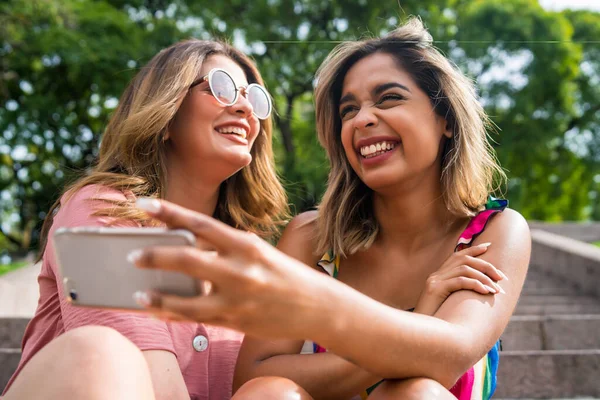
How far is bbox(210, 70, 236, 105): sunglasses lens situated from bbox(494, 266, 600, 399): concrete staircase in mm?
1945

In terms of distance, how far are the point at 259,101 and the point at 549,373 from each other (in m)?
2.04

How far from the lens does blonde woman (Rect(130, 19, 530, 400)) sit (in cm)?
181

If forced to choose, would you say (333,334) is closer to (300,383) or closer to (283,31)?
(300,383)

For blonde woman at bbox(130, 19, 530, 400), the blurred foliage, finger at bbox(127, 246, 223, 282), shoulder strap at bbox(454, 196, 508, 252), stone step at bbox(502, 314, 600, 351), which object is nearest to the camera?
finger at bbox(127, 246, 223, 282)

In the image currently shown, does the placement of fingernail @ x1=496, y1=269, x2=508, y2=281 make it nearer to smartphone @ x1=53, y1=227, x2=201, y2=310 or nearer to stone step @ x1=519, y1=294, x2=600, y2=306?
smartphone @ x1=53, y1=227, x2=201, y2=310

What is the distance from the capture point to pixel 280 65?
12.5 m

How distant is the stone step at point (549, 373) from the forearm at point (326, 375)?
5.08ft

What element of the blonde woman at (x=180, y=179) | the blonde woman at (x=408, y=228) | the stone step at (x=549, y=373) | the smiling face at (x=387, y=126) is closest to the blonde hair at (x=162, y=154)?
the blonde woman at (x=180, y=179)

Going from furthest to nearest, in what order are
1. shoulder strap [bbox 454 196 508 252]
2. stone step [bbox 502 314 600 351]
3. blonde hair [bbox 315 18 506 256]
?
stone step [bbox 502 314 600 351]
blonde hair [bbox 315 18 506 256]
shoulder strap [bbox 454 196 508 252]

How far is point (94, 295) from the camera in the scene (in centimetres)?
122

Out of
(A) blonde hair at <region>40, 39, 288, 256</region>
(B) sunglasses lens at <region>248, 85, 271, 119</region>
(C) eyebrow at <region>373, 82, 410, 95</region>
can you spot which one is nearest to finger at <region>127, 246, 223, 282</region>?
(A) blonde hair at <region>40, 39, 288, 256</region>

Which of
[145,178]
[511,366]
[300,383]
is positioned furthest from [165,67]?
[511,366]

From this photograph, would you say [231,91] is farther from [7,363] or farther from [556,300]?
[556,300]

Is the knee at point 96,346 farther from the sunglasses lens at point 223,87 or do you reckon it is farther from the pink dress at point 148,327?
the sunglasses lens at point 223,87
